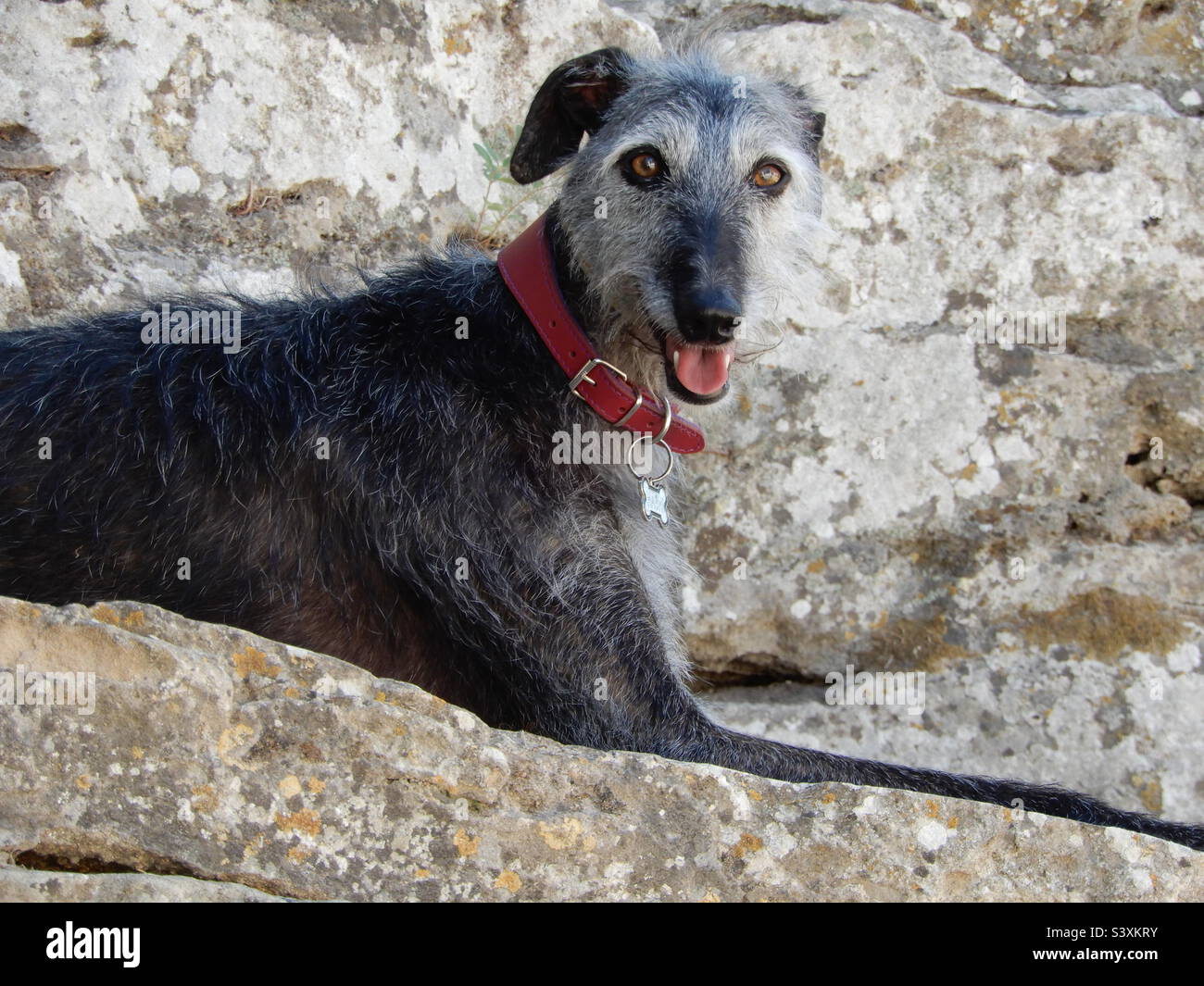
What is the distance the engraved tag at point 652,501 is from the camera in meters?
4.12

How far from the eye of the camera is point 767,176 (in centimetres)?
419

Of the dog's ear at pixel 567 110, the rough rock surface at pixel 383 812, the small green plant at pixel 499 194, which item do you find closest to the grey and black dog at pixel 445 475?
the dog's ear at pixel 567 110

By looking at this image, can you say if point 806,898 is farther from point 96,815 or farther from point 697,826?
point 96,815

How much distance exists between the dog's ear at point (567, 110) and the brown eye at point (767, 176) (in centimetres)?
67

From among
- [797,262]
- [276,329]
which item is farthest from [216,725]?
[797,262]

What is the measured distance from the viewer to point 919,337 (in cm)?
543

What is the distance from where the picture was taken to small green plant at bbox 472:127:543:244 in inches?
214

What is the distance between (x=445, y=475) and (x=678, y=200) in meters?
1.21
